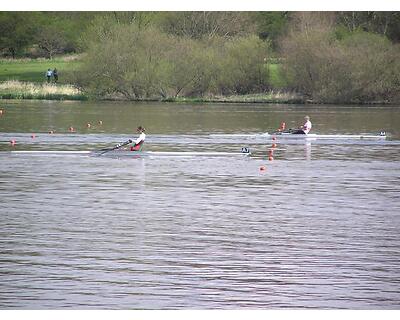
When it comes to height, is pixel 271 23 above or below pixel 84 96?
above

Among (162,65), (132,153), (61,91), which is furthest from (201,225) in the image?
(61,91)

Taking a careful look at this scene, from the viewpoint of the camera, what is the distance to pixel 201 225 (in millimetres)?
18594

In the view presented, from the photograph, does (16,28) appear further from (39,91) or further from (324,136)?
(324,136)

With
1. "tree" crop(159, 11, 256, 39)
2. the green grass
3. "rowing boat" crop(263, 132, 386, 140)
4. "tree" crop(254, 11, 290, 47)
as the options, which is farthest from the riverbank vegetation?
"rowing boat" crop(263, 132, 386, 140)

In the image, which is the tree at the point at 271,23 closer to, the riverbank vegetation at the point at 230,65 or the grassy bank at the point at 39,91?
the riverbank vegetation at the point at 230,65

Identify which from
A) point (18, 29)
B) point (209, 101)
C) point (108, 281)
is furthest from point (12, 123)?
point (18, 29)

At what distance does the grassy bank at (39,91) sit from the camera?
64.6m

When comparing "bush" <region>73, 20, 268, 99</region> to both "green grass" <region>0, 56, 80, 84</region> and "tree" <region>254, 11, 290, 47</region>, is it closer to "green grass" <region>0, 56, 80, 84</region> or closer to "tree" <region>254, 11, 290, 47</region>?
"green grass" <region>0, 56, 80, 84</region>

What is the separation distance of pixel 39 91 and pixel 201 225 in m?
47.8

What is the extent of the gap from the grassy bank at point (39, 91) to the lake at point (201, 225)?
2757 cm

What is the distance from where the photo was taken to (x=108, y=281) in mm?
13828

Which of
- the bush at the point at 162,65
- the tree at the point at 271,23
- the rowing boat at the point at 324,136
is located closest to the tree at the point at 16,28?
the bush at the point at 162,65

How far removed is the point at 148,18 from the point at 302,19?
11.4 meters

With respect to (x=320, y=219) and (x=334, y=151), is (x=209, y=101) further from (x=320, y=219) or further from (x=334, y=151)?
(x=320, y=219)
